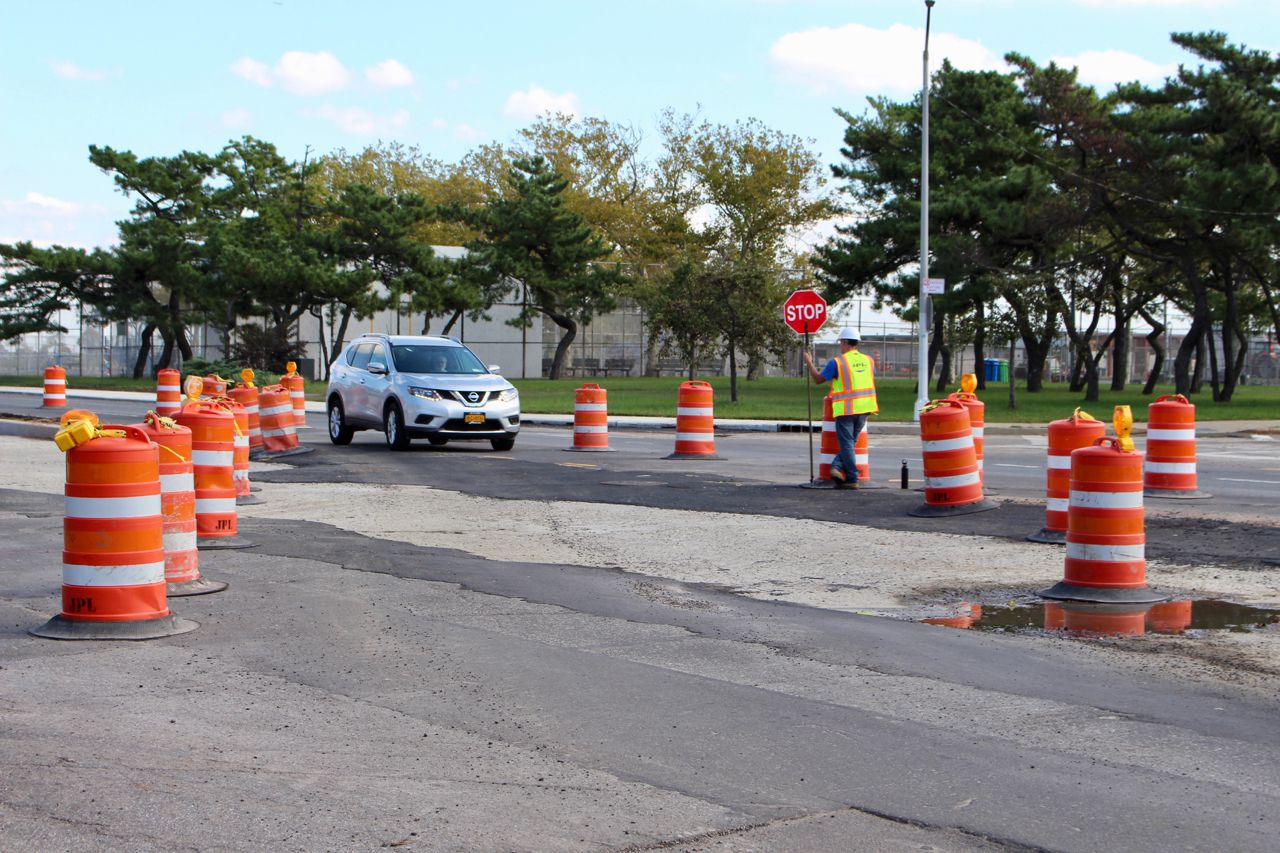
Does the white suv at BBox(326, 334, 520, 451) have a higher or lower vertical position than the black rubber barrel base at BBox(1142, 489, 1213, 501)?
higher

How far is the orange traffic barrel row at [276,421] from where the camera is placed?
71.4ft

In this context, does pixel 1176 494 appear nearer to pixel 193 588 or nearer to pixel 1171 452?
pixel 1171 452

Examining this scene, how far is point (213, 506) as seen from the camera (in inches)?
463

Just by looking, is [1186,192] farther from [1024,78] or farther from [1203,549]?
[1203,549]

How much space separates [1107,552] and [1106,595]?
0.29m

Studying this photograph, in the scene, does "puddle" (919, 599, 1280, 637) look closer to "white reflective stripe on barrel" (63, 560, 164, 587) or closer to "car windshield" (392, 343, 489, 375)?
"white reflective stripe on barrel" (63, 560, 164, 587)

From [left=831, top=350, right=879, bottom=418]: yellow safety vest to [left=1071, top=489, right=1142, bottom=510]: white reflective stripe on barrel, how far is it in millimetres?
6145

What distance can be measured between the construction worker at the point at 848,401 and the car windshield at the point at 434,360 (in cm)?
812

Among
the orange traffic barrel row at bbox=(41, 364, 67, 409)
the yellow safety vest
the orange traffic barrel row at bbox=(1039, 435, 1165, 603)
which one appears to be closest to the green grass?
the orange traffic barrel row at bbox=(41, 364, 67, 409)

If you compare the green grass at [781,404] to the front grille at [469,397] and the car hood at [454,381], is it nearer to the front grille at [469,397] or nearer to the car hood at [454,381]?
the car hood at [454,381]

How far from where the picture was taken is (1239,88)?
40.7 m

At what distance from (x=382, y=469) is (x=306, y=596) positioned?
10.1 m

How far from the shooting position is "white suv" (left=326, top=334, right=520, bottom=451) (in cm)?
2186

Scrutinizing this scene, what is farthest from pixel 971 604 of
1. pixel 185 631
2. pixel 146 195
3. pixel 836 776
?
pixel 146 195
